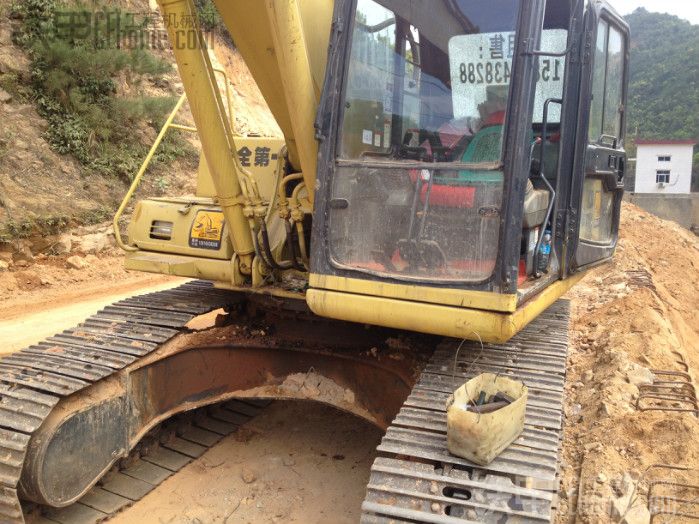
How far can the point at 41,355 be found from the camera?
13.2 ft

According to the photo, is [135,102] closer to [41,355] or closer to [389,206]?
[41,355]

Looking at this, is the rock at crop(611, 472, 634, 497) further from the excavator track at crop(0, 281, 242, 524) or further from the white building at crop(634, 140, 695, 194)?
the white building at crop(634, 140, 695, 194)

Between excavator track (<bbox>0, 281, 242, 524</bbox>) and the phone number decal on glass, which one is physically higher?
the phone number decal on glass

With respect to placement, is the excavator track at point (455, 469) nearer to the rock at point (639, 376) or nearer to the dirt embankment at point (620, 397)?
the dirt embankment at point (620, 397)

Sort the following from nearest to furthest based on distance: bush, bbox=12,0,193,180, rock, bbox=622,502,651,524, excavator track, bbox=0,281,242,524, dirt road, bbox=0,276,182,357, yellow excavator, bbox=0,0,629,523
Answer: yellow excavator, bbox=0,0,629,523
excavator track, bbox=0,281,242,524
rock, bbox=622,502,651,524
dirt road, bbox=0,276,182,357
bush, bbox=12,0,193,180

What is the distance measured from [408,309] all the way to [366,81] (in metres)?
1.19

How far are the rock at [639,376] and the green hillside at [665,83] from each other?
120ft

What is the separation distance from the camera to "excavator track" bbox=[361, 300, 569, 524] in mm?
2516

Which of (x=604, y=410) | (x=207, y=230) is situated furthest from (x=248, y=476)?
(x=604, y=410)

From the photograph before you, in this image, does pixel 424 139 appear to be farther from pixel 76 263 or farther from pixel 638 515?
pixel 76 263

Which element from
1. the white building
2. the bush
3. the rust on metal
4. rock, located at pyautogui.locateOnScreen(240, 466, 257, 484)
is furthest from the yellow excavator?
the white building

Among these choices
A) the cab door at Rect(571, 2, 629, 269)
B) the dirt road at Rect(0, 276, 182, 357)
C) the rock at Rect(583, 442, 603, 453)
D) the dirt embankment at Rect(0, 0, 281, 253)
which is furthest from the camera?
the dirt embankment at Rect(0, 0, 281, 253)

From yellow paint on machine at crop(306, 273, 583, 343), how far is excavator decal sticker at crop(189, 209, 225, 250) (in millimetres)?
1230

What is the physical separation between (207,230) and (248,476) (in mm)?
1657
